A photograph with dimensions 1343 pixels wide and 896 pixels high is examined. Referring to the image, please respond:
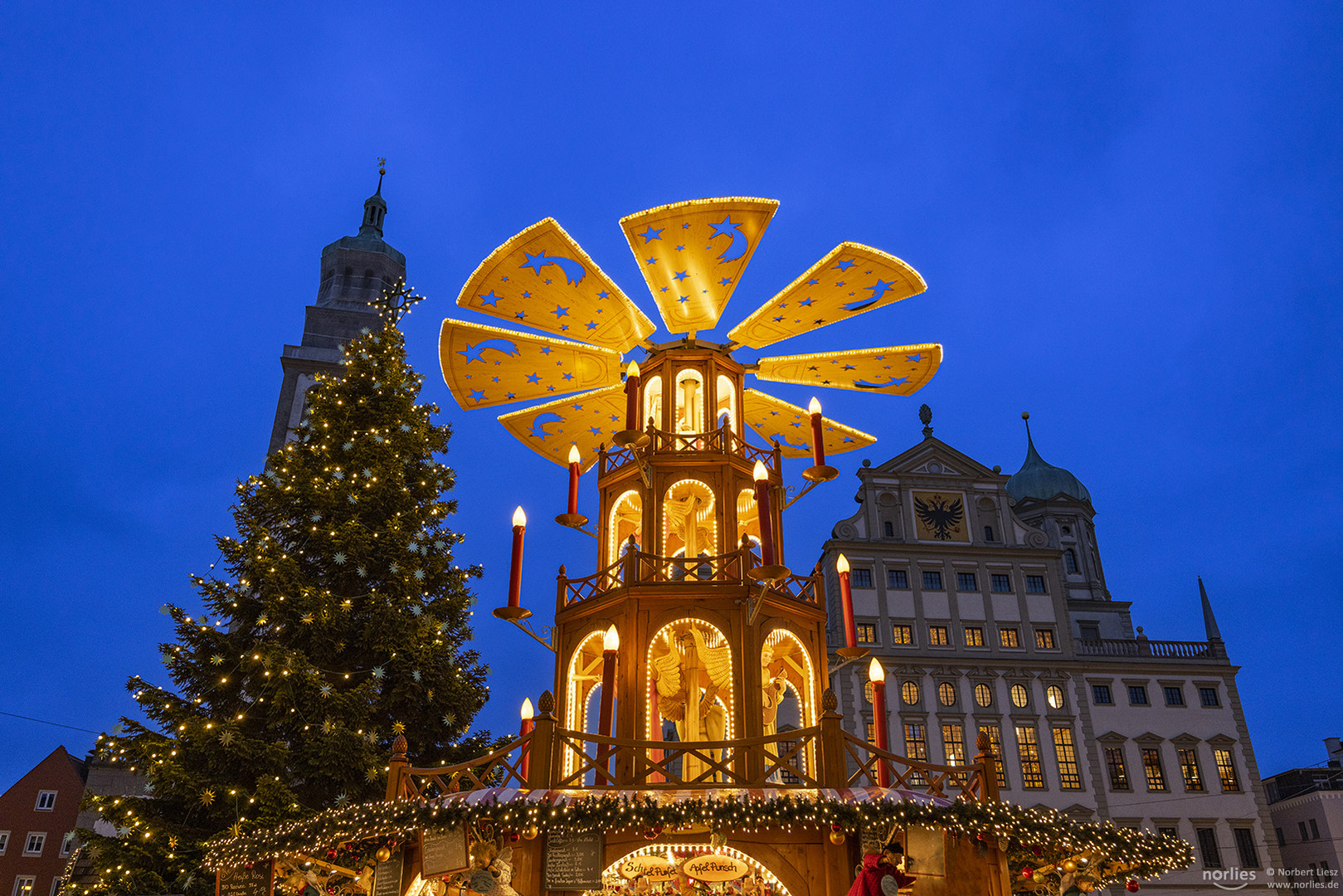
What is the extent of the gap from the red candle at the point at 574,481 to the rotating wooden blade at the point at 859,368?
3711mm

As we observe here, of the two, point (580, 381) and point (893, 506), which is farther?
point (893, 506)

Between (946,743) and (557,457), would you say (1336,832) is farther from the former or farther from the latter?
(557,457)

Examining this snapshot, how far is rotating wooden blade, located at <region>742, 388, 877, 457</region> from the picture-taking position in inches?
579

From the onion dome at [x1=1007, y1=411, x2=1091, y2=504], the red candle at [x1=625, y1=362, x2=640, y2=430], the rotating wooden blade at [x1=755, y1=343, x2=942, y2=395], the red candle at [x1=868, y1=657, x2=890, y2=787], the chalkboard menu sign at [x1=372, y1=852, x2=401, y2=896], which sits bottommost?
the chalkboard menu sign at [x1=372, y1=852, x2=401, y2=896]

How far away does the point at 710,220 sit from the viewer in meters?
11.9

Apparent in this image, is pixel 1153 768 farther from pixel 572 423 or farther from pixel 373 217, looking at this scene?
pixel 373 217

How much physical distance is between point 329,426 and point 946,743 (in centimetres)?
2820

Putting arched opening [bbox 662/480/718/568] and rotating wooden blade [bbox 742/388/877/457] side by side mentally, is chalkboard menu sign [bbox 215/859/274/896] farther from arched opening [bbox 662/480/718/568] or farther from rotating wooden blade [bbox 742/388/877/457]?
rotating wooden blade [bbox 742/388/877/457]

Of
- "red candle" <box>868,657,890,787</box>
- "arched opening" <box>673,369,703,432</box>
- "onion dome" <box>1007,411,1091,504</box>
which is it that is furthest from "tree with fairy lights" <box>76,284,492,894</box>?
"onion dome" <box>1007,411,1091,504</box>

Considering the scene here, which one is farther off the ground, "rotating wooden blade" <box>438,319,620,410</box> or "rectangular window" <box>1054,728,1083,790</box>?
"rotating wooden blade" <box>438,319,620,410</box>

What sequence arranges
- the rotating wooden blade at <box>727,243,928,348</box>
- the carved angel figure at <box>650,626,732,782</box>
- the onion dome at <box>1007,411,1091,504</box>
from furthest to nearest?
the onion dome at <box>1007,411,1091,504</box>, the rotating wooden blade at <box>727,243,928,348</box>, the carved angel figure at <box>650,626,732,782</box>

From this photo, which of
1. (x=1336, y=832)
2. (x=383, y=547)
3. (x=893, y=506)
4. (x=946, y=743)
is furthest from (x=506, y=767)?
(x=1336, y=832)

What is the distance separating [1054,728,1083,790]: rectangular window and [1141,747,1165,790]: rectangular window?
3.21m

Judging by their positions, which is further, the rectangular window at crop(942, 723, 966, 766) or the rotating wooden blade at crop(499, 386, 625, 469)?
the rectangular window at crop(942, 723, 966, 766)
